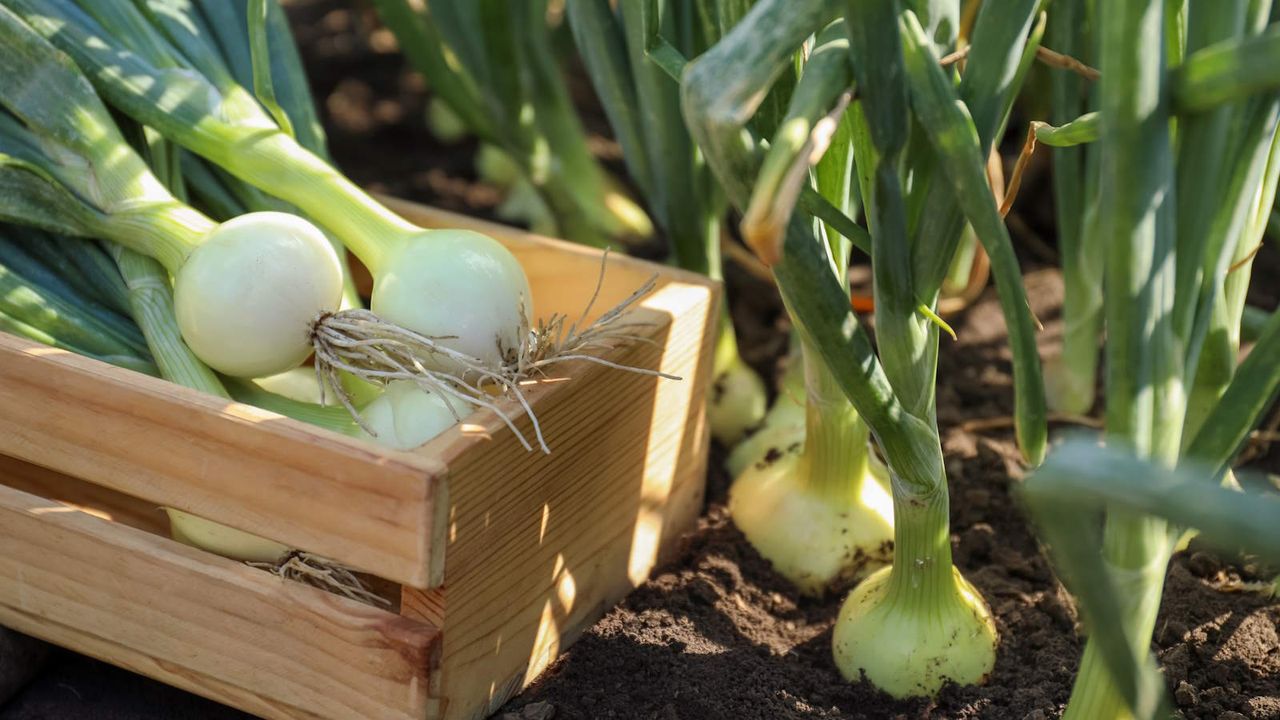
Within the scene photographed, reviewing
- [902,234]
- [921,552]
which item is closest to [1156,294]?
[902,234]

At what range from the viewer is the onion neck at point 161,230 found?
1.20 m

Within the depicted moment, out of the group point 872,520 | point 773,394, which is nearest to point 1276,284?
point 773,394

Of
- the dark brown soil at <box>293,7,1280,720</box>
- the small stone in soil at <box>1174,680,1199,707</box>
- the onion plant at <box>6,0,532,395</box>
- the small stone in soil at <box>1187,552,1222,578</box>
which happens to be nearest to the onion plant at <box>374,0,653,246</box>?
the onion plant at <box>6,0,532,395</box>

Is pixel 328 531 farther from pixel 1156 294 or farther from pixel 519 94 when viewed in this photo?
pixel 519 94

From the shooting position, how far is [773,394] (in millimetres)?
1646

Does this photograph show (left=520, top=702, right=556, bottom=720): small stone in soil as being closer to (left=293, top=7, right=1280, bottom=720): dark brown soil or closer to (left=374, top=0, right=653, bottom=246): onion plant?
(left=293, top=7, right=1280, bottom=720): dark brown soil

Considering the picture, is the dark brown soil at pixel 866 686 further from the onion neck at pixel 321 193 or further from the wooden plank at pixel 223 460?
the onion neck at pixel 321 193

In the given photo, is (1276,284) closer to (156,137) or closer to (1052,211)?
(1052,211)

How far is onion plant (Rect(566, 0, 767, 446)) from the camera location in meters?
1.33

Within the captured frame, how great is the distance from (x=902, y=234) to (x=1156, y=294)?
0.18 m

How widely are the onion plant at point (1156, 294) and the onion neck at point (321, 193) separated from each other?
2.09 feet

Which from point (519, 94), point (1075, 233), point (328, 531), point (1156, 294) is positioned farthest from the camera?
point (519, 94)

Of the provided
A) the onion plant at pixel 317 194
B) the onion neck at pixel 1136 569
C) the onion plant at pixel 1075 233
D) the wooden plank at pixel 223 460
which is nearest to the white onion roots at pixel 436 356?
the onion plant at pixel 317 194

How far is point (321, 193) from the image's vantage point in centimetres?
122
